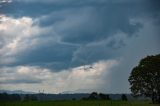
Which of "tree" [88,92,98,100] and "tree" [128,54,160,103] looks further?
"tree" [88,92,98,100]

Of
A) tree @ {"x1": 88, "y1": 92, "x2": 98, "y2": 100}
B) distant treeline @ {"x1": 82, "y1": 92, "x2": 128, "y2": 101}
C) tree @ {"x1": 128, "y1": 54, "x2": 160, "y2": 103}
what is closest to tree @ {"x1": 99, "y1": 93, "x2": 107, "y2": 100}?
distant treeline @ {"x1": 82, "y1": 92, "x2": 128, "y2": 101}

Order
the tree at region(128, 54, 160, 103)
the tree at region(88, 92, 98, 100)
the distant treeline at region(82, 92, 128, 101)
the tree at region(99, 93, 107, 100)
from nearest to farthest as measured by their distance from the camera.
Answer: the tree at region(128, 54, 160, 103)
the tree at region(99, 93, 107, 100)
the distant treeline at region(82, 92, 128, 101)
the tree at region(88, 92, 98, 100)

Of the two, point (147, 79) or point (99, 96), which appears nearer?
point (147, 79)

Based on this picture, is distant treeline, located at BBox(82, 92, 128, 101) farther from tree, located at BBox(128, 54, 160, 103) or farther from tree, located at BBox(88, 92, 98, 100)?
tree, located at BBox(128, 54, 160, 103)

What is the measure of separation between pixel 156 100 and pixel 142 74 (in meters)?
6.32

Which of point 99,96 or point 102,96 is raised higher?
point 99,96

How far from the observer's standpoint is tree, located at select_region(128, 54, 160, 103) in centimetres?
9394

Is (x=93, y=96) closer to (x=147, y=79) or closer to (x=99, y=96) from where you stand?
(x=99, y=96)

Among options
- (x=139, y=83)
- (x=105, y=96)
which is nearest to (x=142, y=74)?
(x=139, y=83)

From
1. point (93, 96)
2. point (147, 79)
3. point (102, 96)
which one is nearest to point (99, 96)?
point (93, 96)

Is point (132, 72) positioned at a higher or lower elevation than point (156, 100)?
higher

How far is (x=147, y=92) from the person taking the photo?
310 feet

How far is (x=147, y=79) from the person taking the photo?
94.7 metres

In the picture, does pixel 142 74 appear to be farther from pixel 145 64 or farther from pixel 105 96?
pixel 105 96
